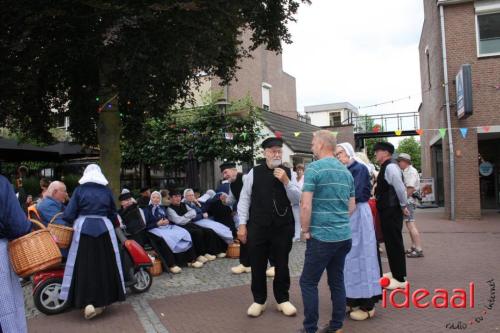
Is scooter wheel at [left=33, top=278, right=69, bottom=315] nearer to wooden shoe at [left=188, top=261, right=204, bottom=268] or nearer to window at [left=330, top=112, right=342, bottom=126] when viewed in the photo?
wooden shoe at [left=188, top=261, right=204, bottom=268]

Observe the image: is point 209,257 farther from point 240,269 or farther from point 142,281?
point 142,281

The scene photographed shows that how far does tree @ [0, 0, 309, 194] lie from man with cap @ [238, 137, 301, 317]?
2.77 metres

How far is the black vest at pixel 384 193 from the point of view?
6207 mm

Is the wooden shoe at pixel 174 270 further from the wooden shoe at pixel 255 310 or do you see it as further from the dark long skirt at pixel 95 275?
the wooden shoe at pixel 255 310

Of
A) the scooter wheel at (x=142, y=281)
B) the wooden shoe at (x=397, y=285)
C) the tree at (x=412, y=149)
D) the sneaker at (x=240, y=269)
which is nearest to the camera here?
the wooden shoe at (x=397, y=285)

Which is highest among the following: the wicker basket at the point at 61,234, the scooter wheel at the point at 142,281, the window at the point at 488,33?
the window at the point at 488,33

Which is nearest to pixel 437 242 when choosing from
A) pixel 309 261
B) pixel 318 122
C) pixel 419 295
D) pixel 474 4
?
pixel 419 295

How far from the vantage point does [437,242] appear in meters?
10.8

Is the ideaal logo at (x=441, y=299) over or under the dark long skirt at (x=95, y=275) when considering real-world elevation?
under

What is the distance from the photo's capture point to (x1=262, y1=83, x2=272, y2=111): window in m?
28.5

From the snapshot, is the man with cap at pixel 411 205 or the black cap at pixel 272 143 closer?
the black cap at pixel 272 143

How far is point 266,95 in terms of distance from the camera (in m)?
29.0

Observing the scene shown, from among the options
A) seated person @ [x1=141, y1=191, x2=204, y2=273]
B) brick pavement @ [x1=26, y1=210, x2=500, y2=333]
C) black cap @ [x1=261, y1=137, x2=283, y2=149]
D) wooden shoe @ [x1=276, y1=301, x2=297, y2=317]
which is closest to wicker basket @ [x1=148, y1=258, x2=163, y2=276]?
seated person @ [x1=141, y1=191, x2=204, y2=273]

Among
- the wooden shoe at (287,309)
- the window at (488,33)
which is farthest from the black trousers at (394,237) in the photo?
the window at (488,33)
